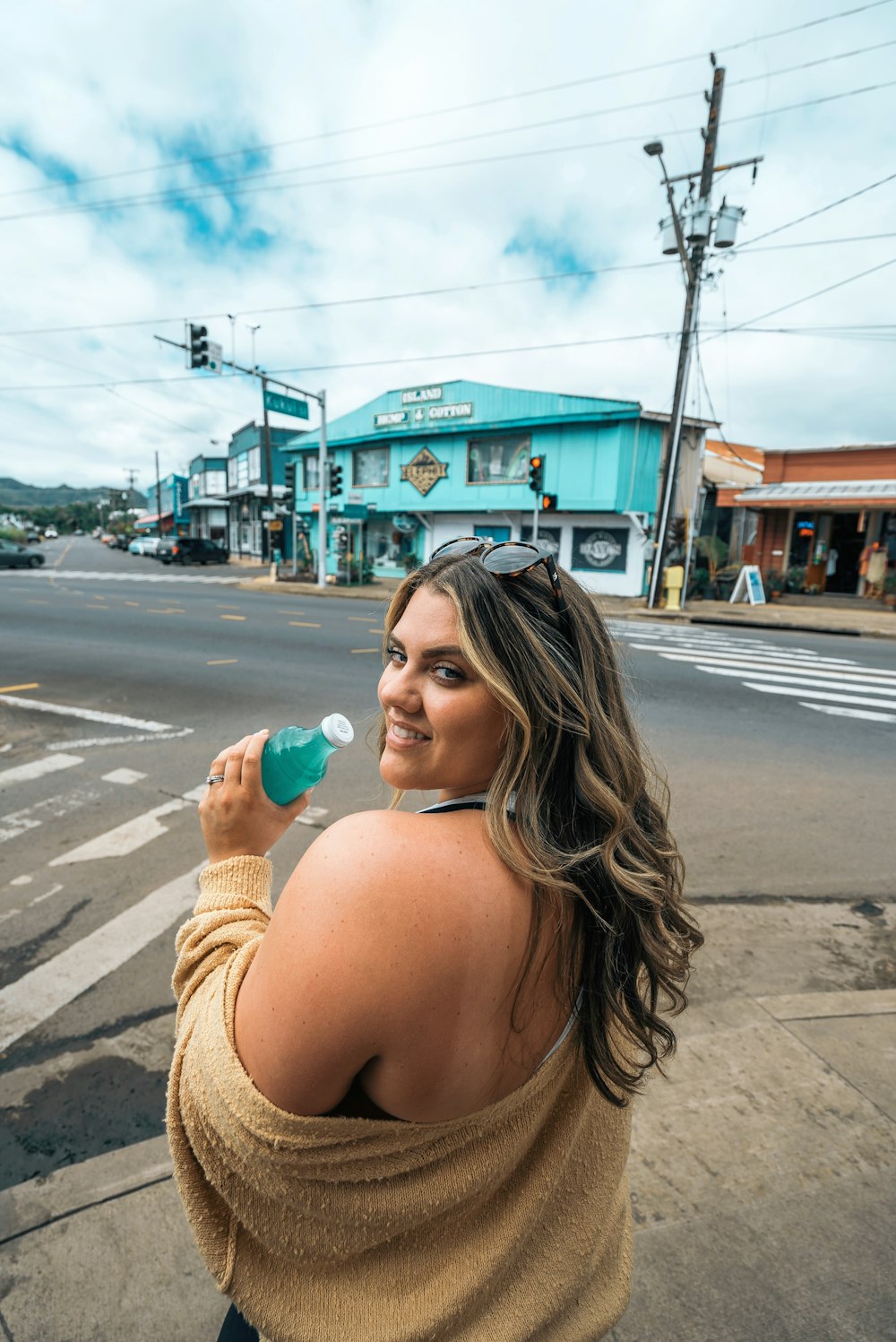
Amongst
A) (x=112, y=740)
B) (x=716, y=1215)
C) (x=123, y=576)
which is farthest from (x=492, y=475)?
(x=716, y=1215)

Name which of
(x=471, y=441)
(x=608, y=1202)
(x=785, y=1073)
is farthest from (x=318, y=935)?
(x=471, y=441)

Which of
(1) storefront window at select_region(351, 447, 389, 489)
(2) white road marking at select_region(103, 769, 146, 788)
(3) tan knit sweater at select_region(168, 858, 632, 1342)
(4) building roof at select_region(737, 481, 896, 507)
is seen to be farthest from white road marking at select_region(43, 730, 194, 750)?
(1) storefront window at select_region(351, 447, 389, 489)

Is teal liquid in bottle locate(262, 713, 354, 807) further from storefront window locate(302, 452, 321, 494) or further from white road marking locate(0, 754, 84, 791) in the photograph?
storefront window locate(302, 452, 321, 494)

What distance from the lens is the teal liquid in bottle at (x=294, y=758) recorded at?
1.28 m

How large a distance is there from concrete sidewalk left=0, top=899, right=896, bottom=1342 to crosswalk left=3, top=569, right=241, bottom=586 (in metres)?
26.2

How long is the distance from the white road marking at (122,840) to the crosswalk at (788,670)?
5.52m

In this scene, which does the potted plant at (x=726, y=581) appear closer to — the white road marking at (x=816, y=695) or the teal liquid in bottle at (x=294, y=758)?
the white road marking at (x=816, y=695)

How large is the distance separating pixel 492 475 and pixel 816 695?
17905 mm

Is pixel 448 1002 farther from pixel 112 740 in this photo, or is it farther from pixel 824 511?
pixel 824 511

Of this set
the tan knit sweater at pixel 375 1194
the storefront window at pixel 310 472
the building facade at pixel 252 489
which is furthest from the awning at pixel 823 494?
the building facade at pixel 252 489

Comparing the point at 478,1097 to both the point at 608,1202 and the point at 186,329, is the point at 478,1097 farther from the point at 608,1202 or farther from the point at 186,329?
the point at 186,329

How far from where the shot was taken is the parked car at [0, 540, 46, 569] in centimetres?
3384

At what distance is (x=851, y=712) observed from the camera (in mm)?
8461

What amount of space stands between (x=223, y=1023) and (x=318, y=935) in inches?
9.9
